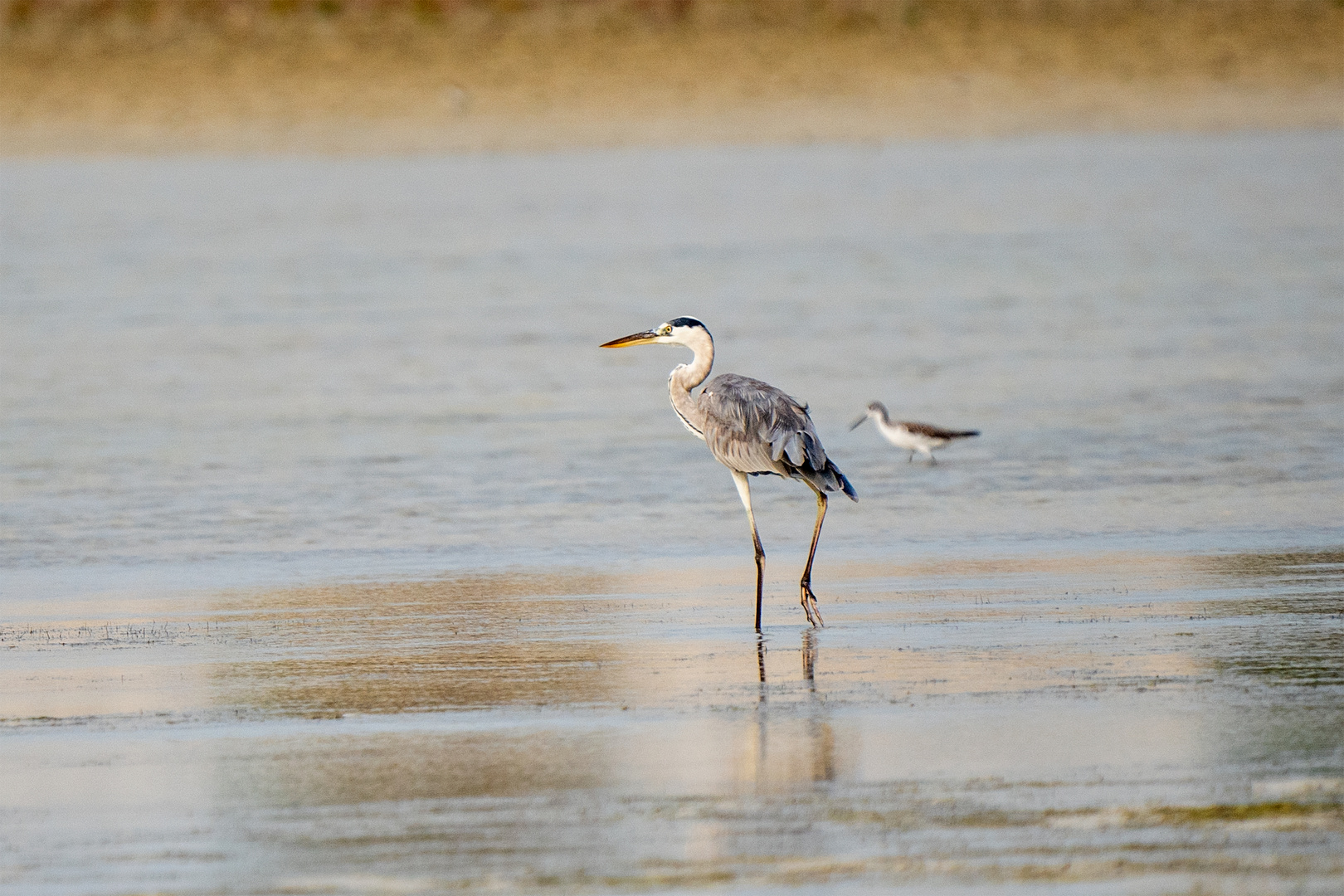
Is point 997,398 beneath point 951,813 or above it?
beneath

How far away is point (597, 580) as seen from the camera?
8.89 m

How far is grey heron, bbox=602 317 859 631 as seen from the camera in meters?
8.27

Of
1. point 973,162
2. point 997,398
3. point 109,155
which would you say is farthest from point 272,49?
point 997,398

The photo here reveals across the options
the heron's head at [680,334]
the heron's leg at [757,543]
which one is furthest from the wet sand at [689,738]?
the heron's head at [680,334]

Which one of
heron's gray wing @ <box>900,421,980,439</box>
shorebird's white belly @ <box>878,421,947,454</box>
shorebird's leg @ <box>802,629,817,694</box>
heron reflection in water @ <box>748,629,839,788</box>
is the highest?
heron reflection in water @ <box>748,629,839,788</box>

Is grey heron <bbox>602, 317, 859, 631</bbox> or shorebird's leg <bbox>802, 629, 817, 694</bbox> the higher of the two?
grey heron <bbox>602, 317, 859, 631</bbox>

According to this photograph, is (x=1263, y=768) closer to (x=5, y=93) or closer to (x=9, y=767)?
(x=9, y=767)

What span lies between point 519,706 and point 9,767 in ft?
5.11

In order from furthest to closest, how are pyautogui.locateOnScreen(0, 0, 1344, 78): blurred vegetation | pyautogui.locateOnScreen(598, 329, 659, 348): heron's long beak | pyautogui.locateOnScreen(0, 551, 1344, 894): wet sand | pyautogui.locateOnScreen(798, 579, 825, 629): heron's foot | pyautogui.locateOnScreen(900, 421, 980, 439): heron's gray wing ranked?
pyautogui.locateOnScreen(0, 0, 1344, 78): blurred vegetation, pyautogui.locateOnScreen(900, 421, 980, 439): heron's gray wing, pyautogui.locateOnScreen(598, 329, 659, 348): heron's long beak, pyautogui.locateOnScreen(798, 579, 825, 629): heron's foot, pyautogui.locateOnScreen(0, 551, 1344, 894): wet sand

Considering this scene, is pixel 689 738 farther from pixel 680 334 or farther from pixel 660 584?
pixel 680 334

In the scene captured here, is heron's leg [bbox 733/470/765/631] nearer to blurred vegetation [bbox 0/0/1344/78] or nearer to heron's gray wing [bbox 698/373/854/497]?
heron's gray wing [bbox 698/373/854/497]

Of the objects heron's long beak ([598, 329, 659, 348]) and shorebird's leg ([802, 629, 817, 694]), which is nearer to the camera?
shorebird's leg ([802, 629, 817, 694])

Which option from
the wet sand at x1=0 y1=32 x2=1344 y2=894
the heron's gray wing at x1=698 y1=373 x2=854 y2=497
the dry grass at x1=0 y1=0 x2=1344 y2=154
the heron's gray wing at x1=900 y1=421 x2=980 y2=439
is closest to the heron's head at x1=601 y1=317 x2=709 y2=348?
the heron's gray wing at x1=698 y1=373 x2=854 y2=497

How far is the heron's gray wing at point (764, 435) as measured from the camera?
8.30 meters
